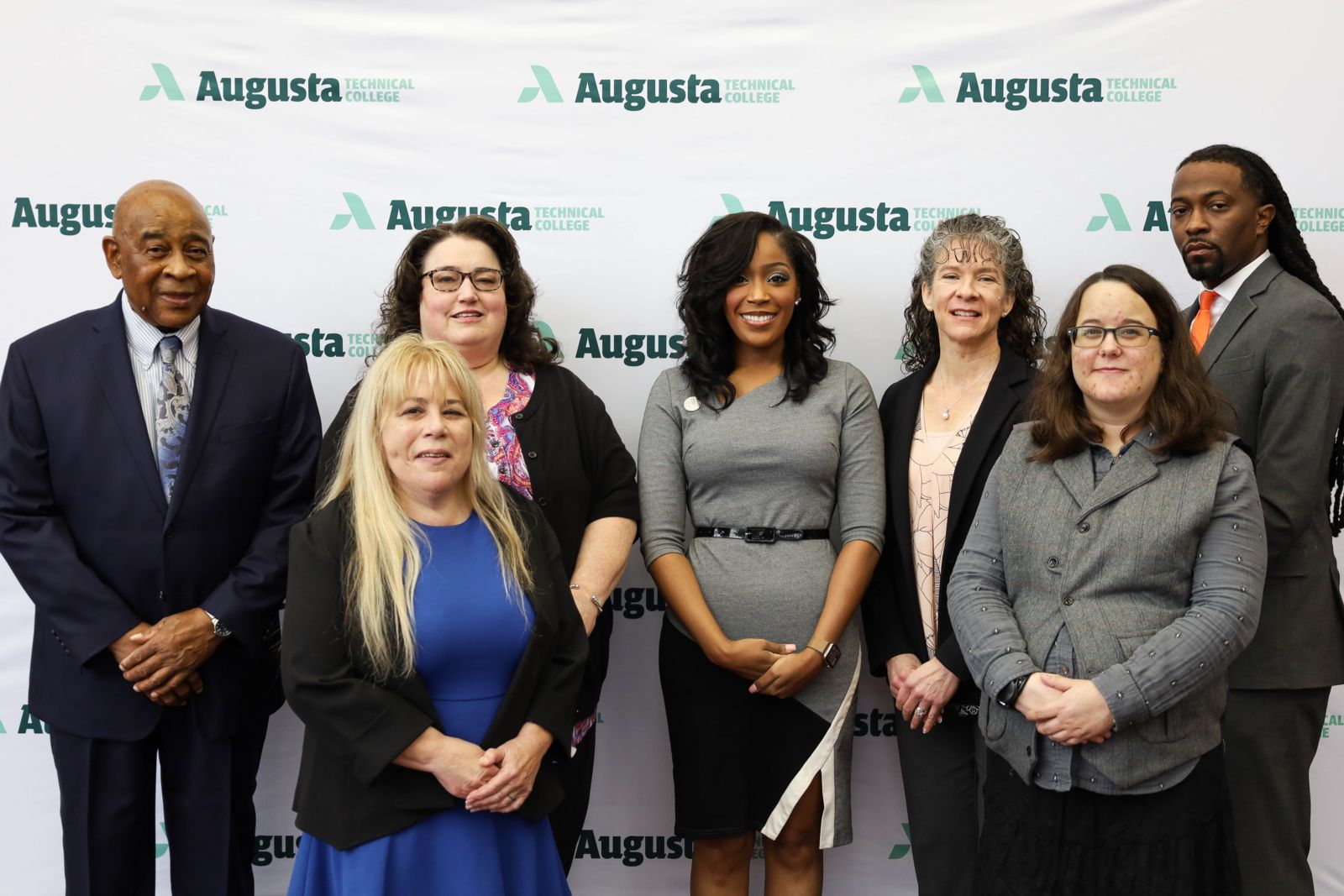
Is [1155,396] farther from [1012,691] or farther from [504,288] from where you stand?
[504,288]

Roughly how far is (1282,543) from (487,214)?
2221 millimetres

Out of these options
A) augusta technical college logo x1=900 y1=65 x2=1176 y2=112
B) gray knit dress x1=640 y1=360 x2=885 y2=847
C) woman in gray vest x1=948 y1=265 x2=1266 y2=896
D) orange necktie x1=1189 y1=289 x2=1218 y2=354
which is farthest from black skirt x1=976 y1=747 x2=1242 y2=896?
augusta technical college logo x1=900 y1=65 x2=1176 y2=112

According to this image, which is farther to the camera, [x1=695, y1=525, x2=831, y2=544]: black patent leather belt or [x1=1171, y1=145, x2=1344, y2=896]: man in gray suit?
[x1=695, y1=525, x2=831, y2=544]: black patent leather belt

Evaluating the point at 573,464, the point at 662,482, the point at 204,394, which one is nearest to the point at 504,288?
the point at 573,464

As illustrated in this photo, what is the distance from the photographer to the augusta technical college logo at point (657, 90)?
3.26 m

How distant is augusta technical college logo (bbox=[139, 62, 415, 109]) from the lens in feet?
10.7

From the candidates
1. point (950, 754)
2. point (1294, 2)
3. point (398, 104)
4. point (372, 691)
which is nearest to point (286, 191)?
point (398, 104)

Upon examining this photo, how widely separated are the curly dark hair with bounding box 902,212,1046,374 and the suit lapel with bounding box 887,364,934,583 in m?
0.11

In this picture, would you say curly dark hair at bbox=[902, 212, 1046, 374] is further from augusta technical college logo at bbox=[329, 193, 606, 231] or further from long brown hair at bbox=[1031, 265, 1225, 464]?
augusta technical college logo at bbox=[329, 193, 606, 231]

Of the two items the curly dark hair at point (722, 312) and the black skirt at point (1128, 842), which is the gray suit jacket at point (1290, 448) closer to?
the black skirt at point (1128, 842)

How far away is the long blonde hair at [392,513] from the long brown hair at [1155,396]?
3.38 ft

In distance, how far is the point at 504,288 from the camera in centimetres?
273

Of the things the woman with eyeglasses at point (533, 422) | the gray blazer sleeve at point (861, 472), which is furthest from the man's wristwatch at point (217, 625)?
the gray blazer sleeve at point (861, 472)

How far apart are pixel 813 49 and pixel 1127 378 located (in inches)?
63.0
